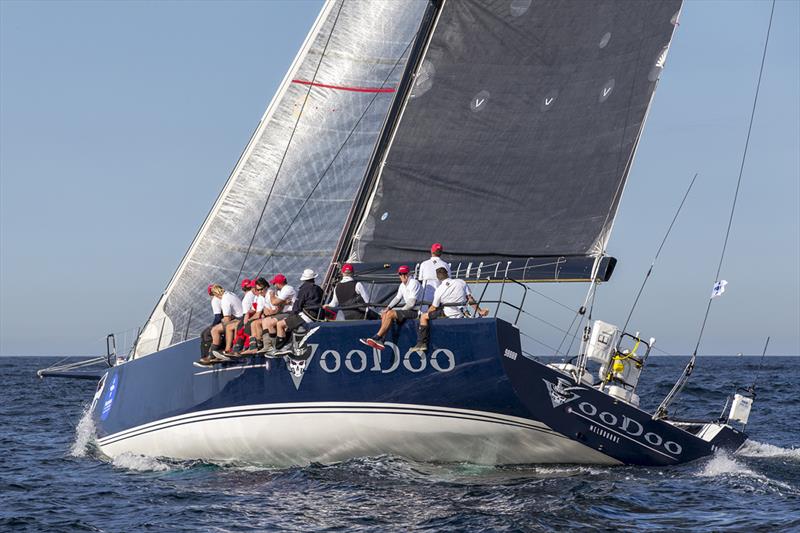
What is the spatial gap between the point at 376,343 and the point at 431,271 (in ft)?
4.63

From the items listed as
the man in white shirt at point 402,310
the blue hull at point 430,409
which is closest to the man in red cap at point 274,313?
the blue hull at point 430,409

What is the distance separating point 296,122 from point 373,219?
9.47 ft

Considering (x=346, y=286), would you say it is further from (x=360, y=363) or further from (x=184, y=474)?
(x=184, y=474)

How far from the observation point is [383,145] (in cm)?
1494

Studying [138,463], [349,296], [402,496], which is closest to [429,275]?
[349,296]

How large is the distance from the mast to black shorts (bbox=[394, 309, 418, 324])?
1.95 metres

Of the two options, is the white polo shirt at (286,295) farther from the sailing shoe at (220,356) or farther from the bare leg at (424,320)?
the bare leg at (424,320)

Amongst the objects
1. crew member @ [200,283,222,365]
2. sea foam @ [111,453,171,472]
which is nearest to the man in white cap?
crew member @ [200,283,222,365]

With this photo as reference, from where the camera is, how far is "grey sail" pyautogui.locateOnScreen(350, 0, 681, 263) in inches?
570

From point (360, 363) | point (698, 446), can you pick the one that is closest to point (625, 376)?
point (698, 446)

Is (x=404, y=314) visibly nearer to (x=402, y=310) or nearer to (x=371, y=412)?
(x=402, y=310)

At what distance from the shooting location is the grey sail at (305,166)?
1659cm

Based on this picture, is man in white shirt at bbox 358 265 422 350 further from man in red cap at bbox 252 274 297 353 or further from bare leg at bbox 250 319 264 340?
bare leg at bbox 250 319 264 340

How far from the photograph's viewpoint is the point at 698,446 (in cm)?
1395
